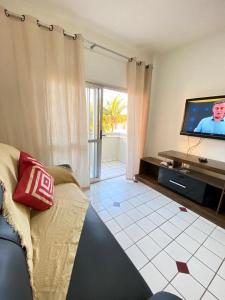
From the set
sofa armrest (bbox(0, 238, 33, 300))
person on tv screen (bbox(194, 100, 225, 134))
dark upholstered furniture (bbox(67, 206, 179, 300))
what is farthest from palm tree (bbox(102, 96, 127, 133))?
sofa armrest (bbox(0, 238, 33, 300))

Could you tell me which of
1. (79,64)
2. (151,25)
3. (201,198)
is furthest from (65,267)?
(151,25)

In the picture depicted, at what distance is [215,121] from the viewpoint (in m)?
2.11

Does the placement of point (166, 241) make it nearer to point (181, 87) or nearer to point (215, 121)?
point (215, 121)

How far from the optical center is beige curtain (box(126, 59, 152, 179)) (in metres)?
2.61

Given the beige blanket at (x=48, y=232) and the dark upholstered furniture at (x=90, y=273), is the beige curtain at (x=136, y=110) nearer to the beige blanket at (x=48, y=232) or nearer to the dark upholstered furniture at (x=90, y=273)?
the beige blanket at (x=48, y=232)

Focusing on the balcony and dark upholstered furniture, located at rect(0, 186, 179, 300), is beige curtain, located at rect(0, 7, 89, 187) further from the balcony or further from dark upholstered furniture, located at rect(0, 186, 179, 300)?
the balcony

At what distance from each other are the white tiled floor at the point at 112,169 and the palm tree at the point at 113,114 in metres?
1.00

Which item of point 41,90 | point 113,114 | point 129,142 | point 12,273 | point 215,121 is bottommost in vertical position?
point 12,273

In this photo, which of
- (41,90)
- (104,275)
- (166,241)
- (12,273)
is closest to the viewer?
(12,273)

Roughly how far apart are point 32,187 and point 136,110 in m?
2.21

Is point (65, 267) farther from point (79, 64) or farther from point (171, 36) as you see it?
point (171, 36)

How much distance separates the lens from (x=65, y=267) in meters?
0.81

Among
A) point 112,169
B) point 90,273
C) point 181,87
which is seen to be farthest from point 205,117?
point 90,273

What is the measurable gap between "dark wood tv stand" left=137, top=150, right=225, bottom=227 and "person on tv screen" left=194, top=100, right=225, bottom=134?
1.48 feet
